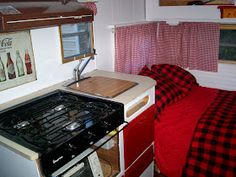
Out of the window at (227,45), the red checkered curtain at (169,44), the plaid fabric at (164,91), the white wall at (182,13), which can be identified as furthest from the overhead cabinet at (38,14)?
the window at (227,45)

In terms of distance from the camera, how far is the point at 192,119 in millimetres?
2061

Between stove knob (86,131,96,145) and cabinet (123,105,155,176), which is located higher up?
stove knob (86,131,96,145)

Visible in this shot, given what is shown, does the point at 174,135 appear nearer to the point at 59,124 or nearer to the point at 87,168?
the point at 87,168

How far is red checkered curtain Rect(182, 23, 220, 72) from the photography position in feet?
8.60

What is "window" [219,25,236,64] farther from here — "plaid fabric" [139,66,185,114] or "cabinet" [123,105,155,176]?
"cabinet" [123,105,155,176]

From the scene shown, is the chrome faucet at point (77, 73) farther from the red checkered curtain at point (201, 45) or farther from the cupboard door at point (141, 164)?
the red checkered curtain at point (201, 45)

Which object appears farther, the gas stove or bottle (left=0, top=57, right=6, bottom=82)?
bottle (left=0, top=57, right=6, bottom=82)

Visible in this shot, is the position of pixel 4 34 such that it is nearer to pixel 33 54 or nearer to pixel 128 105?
pixel 33 54

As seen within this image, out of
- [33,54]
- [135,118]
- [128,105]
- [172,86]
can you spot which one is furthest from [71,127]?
[172,86]

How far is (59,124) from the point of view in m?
1.30

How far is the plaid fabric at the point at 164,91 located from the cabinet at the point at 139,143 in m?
0.29

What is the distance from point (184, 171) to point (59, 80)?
3.92 ft

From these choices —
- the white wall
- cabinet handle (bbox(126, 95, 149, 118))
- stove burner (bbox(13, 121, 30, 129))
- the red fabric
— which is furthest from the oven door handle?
the white wall

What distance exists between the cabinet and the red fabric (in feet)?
0.32
